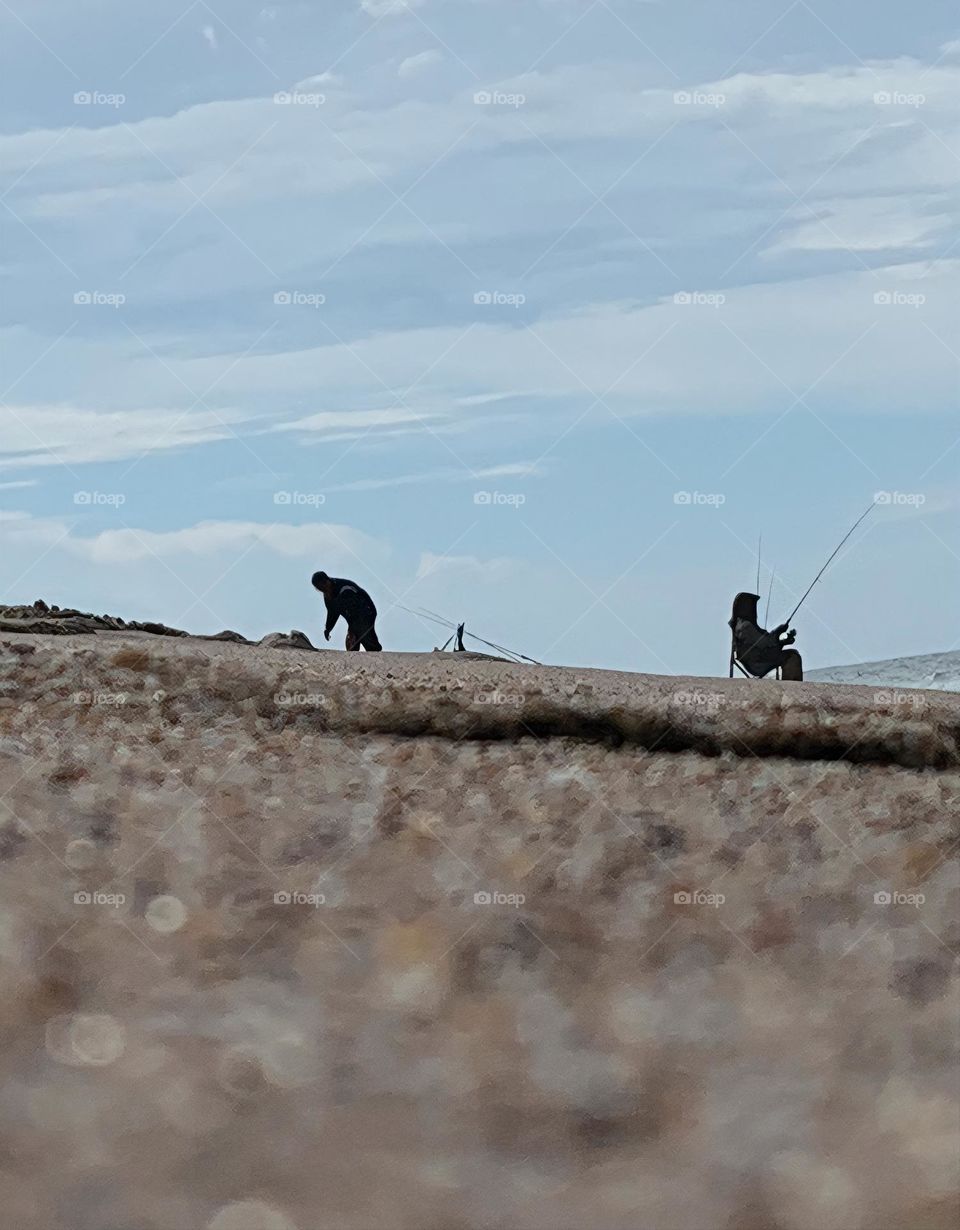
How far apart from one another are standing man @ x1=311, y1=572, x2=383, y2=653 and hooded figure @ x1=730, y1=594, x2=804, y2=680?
1.73 metres

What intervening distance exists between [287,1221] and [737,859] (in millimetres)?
697

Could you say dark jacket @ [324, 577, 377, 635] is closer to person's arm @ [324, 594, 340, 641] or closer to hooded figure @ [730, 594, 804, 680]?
person's arm @ [324, 594, 340, 641]

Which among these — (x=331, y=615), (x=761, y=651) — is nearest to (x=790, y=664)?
(x=761, y=651)

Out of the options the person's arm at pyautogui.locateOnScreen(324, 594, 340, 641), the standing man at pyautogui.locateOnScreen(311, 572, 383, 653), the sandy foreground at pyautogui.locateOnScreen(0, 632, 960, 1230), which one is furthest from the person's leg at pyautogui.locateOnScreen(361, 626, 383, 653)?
the sandy foreground at pyautogui.locateOnScreen(0, 632, 960, 1230)

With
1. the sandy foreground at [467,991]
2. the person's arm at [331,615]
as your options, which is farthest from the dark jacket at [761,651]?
the sandy foreground at [467,991]

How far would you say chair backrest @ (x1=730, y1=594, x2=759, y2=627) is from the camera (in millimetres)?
5117

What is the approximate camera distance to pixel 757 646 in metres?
4.82

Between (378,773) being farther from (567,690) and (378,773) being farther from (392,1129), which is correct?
(392,1129)

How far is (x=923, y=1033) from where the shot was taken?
91 centimetres

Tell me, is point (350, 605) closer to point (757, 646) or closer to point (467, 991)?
point (757, 646)

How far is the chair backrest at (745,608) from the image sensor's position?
5.12 metres

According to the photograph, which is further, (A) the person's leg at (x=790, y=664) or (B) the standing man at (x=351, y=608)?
(B) the standing man at (x=351, y=608)

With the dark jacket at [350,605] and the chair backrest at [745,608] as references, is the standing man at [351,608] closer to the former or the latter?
the dark jacket at [350,605]

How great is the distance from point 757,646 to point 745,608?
0.35 meters
